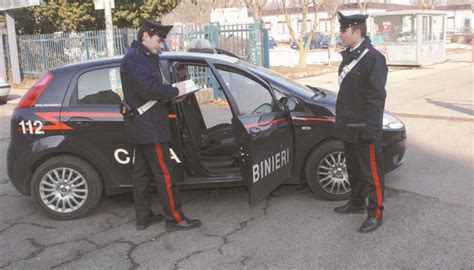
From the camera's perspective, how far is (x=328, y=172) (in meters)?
4.81

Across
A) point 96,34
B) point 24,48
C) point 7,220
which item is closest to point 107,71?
point 7,220

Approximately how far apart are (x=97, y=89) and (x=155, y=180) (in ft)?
3.71

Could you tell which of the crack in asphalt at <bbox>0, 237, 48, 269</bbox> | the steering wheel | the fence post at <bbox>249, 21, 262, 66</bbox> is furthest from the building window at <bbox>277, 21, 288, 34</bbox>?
the crack in asphalt at <bbox>0, 237, 48, 269</bbox>

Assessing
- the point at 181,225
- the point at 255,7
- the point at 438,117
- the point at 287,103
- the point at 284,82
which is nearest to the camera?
the point at 181,225

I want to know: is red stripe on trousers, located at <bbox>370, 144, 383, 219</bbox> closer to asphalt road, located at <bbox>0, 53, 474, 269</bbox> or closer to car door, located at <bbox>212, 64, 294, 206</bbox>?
asphalt road, located at <bbox>0, 53, 474, 269</bbox>

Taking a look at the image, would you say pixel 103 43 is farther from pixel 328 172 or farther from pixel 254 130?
pixel 254 130

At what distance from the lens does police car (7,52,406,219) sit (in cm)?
461

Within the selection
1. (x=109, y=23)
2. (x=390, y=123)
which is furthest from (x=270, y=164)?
(x=109, y=23)

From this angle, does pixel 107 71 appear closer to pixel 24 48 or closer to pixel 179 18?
pixel 24 48

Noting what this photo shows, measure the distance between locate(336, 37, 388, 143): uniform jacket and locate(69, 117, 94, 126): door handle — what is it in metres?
2.27

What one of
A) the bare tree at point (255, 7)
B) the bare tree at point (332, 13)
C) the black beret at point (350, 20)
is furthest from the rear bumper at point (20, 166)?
the bare tree at point (332, 13)

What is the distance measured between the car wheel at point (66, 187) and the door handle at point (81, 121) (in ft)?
1.08

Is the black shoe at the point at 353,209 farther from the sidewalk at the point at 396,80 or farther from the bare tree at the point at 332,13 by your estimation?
the bare tree at the point at 332,13

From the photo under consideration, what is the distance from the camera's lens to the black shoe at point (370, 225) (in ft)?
13.6
